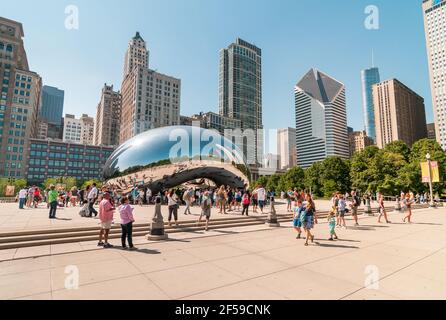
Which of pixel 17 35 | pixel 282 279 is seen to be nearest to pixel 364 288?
pixel 282 279

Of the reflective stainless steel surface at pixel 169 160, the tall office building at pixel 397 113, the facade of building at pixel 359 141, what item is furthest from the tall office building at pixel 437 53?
the reflective stainless steel surface at pixel 169 160

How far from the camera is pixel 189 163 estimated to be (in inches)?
912

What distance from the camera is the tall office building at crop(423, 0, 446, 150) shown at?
11425 cm

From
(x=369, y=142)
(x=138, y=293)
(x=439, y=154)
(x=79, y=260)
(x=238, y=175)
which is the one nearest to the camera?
(x=138, y=293)

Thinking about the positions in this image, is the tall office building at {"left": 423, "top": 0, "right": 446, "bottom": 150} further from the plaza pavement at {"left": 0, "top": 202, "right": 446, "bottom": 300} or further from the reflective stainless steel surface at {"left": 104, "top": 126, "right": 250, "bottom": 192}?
the plaza pavement at {"left": 0, "top": 202, "right": 446, "bottom": 300}

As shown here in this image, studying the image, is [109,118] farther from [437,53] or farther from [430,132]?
[430,132]

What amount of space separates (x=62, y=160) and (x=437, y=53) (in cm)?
18541

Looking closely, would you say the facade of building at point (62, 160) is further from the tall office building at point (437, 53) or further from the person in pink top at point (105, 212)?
the tall office building at point (437, 53)

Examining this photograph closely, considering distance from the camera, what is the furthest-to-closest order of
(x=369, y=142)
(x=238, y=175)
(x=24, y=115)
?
(x=369, y=142)
(x=24, y=115)
(x=238, y=175)

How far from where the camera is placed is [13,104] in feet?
330

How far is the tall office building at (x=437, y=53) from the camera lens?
114250 mm

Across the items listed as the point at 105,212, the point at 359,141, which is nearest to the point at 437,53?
the point at 359,141
